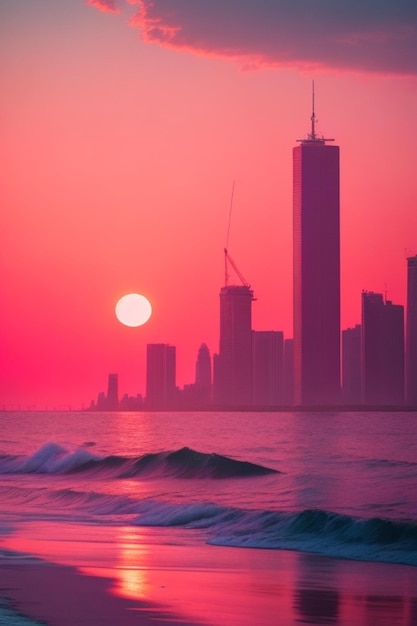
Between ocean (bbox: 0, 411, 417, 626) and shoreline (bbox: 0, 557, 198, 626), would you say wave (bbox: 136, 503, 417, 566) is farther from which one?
shoreline (bbox: 0, 557, 198, 626)

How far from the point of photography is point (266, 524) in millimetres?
36594

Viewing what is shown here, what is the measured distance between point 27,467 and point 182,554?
174 ft

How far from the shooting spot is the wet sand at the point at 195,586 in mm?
18984

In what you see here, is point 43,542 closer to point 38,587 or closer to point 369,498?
point 38,587

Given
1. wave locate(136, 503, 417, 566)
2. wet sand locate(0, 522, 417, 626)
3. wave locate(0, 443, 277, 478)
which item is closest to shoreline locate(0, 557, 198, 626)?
wet sand locate(0, 522, 417, 626)

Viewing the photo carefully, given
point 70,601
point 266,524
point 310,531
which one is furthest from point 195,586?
point 266,524

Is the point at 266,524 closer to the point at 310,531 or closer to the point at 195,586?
the point at 310,531

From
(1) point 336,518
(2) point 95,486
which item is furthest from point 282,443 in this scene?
(1) point 336,518

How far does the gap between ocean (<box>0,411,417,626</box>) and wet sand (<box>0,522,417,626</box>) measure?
0.15ft

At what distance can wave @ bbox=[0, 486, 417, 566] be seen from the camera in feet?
102

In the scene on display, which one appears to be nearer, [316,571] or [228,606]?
[228,606]

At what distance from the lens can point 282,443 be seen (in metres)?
105

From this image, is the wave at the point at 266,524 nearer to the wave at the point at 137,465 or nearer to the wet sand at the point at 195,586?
the wet sand at the point at 195,586

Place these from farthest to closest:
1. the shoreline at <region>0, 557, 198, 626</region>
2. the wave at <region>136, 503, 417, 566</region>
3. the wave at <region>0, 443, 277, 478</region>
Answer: the wave at <region>0, 443, 277, 478</region> < the wave at <region>136, 503, 417, 566</region> < the shoreline at <region>0, 557, 198, 626</region>
